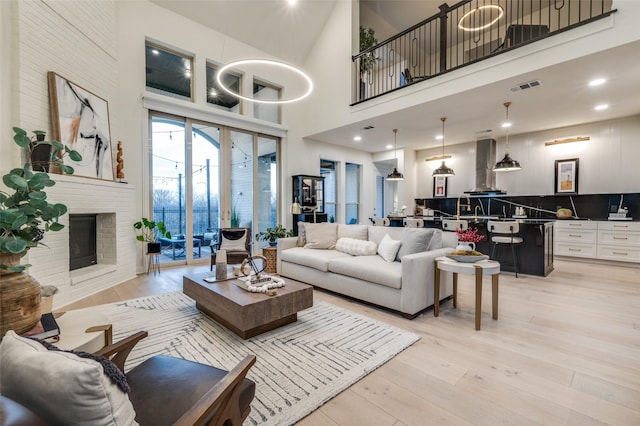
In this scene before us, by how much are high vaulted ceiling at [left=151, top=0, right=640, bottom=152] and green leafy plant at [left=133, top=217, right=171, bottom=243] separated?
3984 millimetres

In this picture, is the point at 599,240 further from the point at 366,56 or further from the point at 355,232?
the point at 366,56

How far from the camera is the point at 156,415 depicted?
1.04m

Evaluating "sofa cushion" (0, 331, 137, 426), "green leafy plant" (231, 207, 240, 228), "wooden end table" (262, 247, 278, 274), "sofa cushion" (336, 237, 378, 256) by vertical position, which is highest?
"green leafy plant" (231, 207, 240, 228)

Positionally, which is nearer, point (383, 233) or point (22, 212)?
point (22, 212)

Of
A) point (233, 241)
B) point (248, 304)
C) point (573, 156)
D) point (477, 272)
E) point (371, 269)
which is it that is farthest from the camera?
point (573, 156)

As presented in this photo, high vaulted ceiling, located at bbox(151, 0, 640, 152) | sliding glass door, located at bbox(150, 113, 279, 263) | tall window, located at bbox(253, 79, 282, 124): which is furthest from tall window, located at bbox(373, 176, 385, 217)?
sliding glass door, located at bbox(150, 113, 279, 263)

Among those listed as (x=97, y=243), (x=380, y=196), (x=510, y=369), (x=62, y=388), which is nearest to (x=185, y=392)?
(x=62, y=388)

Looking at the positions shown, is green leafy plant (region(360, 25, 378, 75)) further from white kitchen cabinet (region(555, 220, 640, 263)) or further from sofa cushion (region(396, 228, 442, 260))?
white kitchen cabinet (region(555, 220, 640, 263))

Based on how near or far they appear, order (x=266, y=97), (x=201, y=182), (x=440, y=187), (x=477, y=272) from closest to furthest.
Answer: (x=477, y=272) < (x=201, y=182) < (x=266, y=97) < (x=440, y=187)

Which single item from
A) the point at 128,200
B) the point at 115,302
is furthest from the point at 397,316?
the point at 128,200

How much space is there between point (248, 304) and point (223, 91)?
5.34 meters

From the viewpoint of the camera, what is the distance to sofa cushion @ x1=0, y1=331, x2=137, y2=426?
640 mm

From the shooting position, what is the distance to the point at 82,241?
4.06m

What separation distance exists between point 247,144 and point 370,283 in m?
4.62
